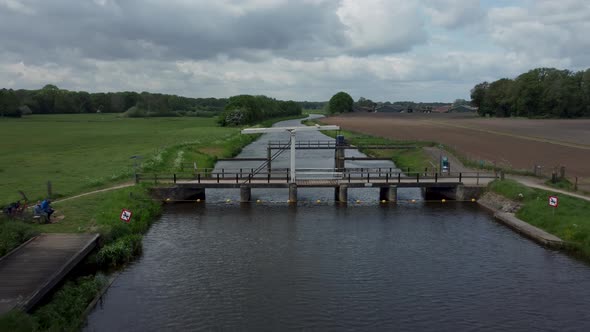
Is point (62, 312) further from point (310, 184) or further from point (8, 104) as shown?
point (8, 104)

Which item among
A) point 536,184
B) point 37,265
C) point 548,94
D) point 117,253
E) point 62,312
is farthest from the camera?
point 548,94

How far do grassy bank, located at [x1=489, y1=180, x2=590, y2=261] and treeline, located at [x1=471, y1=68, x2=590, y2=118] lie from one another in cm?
13665

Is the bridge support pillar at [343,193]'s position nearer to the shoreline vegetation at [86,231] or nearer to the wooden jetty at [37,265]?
the shoreline vegetation at [86,231]

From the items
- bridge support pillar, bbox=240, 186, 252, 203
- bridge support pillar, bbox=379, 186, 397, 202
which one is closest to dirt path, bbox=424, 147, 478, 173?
bridge support pillar, bbox=379, 186, 397, 202

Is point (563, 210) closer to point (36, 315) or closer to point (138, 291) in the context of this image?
point (138, 291)

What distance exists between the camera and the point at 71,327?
1919 centimetres

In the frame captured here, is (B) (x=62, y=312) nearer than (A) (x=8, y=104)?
Yes

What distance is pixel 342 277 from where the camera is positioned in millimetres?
25312

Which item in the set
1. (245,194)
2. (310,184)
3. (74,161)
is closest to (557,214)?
(310,184)

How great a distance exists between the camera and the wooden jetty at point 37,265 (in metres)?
19.6

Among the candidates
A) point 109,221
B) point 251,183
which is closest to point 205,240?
point 109,221

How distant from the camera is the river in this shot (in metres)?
20.7

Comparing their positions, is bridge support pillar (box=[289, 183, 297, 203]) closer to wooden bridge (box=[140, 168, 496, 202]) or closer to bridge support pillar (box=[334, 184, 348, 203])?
wooden bridge (box=[140, 168, 496, 202])

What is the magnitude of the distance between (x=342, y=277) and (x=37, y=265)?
14811 mm
